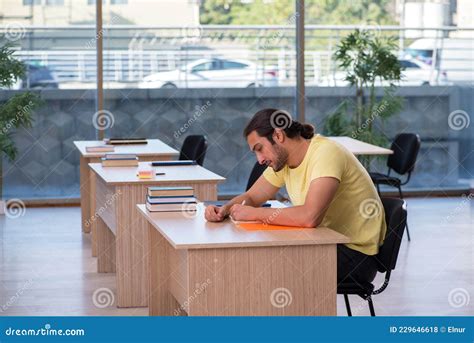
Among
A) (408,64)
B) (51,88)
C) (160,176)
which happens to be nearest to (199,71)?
(51,88)

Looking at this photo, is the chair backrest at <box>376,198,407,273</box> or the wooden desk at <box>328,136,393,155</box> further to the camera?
the wooden desk at <box>328,136,393,155</box>

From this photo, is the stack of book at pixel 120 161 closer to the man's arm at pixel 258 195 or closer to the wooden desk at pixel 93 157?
the wooden desk at pixel 93 157

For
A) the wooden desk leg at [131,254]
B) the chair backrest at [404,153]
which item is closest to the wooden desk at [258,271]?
the wooden desk leg at [131,254]

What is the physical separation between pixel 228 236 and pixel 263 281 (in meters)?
0.23

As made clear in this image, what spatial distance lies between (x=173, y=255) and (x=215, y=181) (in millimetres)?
1419

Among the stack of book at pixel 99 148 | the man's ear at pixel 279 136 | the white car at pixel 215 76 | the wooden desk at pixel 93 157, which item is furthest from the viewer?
the white car at pixel 215 76

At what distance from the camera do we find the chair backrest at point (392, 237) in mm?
4277

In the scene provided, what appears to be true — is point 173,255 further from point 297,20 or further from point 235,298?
point 297,20

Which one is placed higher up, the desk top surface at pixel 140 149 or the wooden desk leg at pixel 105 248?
the desk top surface at pixel 140 149

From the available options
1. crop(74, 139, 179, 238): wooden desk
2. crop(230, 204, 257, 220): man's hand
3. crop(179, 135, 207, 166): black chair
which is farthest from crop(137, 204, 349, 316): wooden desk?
crop(179, 135, 207, 166): black chair

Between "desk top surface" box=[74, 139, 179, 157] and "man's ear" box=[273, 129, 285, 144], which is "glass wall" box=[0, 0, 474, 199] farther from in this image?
"man's ear" box=[273, 129, 285, 144]

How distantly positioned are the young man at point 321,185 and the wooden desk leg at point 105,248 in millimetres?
2797

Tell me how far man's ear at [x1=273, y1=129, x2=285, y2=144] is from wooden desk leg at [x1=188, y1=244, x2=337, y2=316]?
1.76 feet

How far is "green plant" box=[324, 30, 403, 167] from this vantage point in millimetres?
10383
